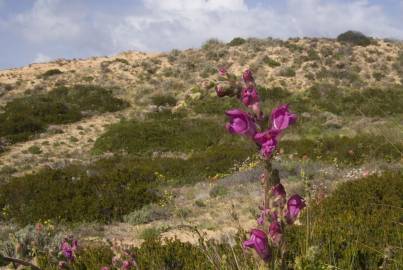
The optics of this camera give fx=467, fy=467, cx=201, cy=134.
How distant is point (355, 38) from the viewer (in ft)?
105

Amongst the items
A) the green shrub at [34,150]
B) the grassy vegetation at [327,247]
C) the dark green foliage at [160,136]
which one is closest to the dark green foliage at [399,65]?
the dark green foliage at [160,136]

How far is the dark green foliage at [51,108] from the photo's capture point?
17859mm

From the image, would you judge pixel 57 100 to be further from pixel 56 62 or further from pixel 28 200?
pixel 28 200

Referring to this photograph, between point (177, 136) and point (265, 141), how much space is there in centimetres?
1499

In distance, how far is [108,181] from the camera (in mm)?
10477

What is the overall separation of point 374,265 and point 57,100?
66.6 feet

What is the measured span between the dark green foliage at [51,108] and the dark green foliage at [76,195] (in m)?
6.82

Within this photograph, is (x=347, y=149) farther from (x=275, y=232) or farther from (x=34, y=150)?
(x=275, y=232)

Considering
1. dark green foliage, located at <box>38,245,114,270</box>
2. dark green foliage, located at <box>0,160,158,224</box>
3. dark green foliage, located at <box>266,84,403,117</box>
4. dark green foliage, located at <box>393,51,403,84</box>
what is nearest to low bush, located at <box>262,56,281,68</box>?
dark green foliage, located at <box>266,84,403,117</box>

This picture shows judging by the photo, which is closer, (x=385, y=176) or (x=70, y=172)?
(x=385, y=176)

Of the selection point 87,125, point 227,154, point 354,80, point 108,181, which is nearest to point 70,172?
point 108,181

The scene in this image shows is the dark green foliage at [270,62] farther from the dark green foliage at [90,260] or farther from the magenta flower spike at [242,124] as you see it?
the magenta flower spike at [242,124]

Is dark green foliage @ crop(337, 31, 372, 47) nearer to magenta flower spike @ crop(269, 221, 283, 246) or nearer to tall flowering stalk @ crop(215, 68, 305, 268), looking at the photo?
tall flowering stalk @ crop(215, 68, 305, 268)

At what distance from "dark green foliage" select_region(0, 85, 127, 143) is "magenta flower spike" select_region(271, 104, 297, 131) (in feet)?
54.7
